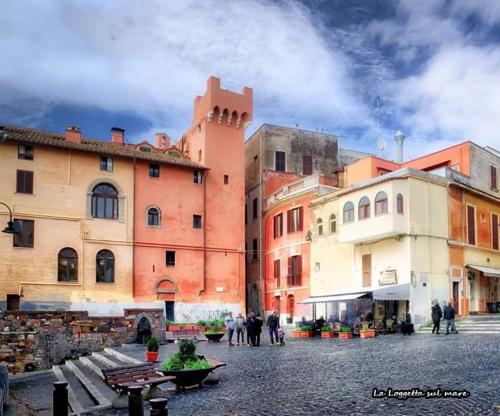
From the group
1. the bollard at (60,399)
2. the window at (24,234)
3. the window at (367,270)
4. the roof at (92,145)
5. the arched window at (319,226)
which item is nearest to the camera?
the bollard at (60,399)

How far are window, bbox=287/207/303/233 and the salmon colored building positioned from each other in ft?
11.8

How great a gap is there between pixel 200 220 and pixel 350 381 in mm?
27374

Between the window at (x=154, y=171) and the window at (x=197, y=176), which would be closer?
the window at (x=154, y=171)

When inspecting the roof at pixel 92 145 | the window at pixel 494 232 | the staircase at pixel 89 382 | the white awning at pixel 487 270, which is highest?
the roof at pixel 92 145

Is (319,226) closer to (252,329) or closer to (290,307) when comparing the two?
(290,307)

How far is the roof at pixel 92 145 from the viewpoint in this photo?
1324 inches

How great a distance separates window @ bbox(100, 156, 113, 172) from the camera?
117 ft

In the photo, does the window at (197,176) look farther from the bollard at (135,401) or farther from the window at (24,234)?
the bollard at (135,401)

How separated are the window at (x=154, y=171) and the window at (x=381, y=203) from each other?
14.7 meters

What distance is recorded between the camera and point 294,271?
3688 cm

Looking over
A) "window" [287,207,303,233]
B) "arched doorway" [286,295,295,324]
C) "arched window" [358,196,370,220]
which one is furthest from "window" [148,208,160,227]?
"arched window" [358,196,370,220]

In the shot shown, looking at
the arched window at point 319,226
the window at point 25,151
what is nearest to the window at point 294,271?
the arched window at point 319,226

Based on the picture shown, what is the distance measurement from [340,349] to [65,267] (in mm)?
19474

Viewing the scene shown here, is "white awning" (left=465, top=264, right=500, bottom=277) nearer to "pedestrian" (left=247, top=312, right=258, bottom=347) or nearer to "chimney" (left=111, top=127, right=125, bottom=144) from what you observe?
"pedestrian" (left=247, top=312, right=258, bottom=347)
